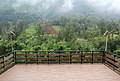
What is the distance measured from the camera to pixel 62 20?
45375 mm

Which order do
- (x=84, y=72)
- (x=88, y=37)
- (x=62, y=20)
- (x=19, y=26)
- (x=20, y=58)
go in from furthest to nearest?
(x=62, y=20) < (x=19, y=26) < (x=88, y=37) < (x=20, y=58) < (x=84, y=72)

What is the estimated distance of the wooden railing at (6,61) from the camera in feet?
28.5

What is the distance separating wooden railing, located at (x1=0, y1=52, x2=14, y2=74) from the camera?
868 centimetres

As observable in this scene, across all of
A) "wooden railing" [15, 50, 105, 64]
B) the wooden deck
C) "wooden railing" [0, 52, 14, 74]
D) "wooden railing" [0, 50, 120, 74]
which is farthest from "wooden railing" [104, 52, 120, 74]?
"wooden railing" [0, 52, 14, 74]

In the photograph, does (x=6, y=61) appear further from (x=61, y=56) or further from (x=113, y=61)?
(x=113, y=61)

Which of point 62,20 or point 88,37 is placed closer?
point 88,37

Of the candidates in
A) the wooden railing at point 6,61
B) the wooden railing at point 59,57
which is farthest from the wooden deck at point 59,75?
the wooden railing at point 59,57

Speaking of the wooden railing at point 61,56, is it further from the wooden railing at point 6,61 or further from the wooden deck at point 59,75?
the wooden deck at point 59,75

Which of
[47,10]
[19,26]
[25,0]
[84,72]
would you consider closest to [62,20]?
[19,26]

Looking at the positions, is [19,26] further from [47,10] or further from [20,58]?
[47,10]

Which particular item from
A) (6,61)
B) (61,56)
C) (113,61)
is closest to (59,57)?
(61,56)

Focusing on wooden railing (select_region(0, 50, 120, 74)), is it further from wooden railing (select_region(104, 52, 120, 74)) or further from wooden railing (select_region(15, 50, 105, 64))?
wooden railing (select_region(104, 52, 120, 74))

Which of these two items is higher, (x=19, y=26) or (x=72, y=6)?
(x=72, y=6)

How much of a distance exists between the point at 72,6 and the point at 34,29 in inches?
2087
